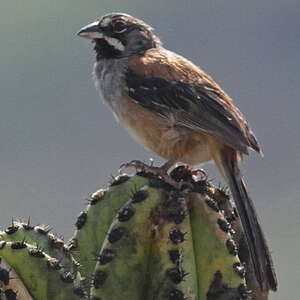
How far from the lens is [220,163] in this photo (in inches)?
351

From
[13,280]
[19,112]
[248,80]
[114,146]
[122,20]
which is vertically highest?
[248,80]

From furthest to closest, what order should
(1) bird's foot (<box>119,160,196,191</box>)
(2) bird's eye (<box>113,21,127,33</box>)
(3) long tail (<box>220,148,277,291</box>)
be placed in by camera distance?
(2) bird's eye (<box>113,21,127,33</box>)
(3) long tail (<box>220,148,277,291</box>)
(1) bird's foot (<box>119,160,196,191</box>)

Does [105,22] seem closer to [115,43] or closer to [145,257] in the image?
[115,43]

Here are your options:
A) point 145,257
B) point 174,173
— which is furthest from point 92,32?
point 145,257

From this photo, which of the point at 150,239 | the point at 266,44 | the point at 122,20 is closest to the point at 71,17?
the point at 266,44

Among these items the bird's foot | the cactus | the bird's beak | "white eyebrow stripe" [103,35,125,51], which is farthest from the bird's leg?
"white eyebrow stripe" [103,35,125,51]

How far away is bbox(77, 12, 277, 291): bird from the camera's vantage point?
29.5 feet

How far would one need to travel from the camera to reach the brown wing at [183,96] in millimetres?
9195

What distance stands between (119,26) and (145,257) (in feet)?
12.1

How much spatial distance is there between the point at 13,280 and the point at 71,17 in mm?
47273

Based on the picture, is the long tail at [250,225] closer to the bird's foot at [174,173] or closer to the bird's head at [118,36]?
the bird's foot at [174,173]

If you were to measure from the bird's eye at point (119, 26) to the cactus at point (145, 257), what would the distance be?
3243mm

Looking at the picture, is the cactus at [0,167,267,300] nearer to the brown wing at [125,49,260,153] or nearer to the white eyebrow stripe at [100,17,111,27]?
the brown wing at [125,49,260,153]

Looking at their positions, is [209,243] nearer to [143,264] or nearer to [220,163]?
[143,264]
